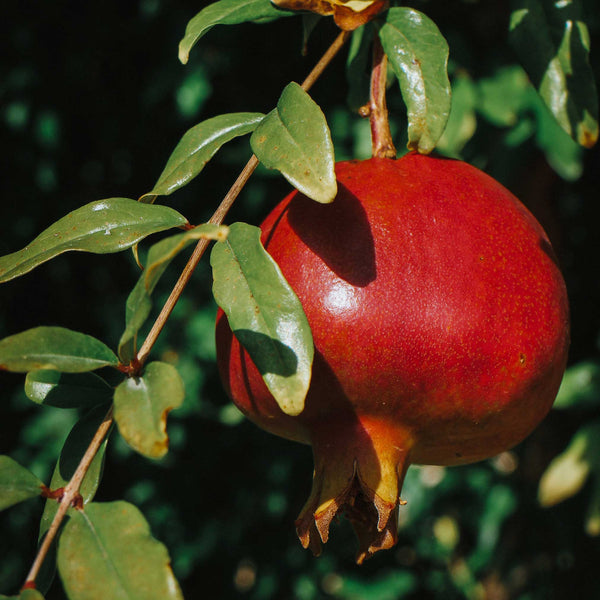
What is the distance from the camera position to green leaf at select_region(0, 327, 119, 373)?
591mm

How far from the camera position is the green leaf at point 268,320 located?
60cm

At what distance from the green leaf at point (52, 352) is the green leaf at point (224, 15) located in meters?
0.31

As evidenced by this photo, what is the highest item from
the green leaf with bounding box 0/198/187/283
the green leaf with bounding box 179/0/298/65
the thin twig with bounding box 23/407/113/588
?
the green leaf with bounding box 179/0/298/65

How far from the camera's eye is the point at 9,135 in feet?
5.36

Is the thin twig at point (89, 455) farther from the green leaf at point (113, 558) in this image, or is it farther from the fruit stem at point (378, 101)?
the fruit stem at point (378, 101)

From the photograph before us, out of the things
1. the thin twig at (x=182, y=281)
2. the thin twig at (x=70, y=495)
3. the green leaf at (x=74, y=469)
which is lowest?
the green leaf at (x=74, y=469)

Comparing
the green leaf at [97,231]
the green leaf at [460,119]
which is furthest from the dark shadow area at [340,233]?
the green leaf at [460,119]

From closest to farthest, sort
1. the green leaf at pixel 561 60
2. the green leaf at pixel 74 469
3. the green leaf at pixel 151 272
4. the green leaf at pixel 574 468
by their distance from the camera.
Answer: the green leaf at pixel 151 272 < the green leaf at pixel 74 469 < the green leaf at pixel 561 60 < the green leaf at pixel 574 468

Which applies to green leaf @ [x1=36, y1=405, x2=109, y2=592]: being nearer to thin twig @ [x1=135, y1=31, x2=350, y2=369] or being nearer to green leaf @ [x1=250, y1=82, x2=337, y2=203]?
thin twig @ [x1=135, y1=31, x2=350, y2=369]

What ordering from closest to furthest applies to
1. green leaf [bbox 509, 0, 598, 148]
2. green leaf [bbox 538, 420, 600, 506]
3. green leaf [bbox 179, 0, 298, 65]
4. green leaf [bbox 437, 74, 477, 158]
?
green leaf [bbox 179, 0, 298, 65] → green leaf [bbox 509, 0, 598, 148] → green leaf [bbox 437, 74, 477, 158] → green leaf [bbox 538, 420, 600, 506]

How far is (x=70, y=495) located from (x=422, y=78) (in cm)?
50

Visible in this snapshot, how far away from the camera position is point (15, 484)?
0.63m

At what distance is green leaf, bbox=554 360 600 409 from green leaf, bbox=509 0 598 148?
2.25ft

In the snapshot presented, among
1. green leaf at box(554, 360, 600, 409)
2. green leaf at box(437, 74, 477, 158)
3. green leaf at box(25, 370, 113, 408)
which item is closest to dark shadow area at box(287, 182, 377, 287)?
green leaf at box(25, 370, 113, 408)
